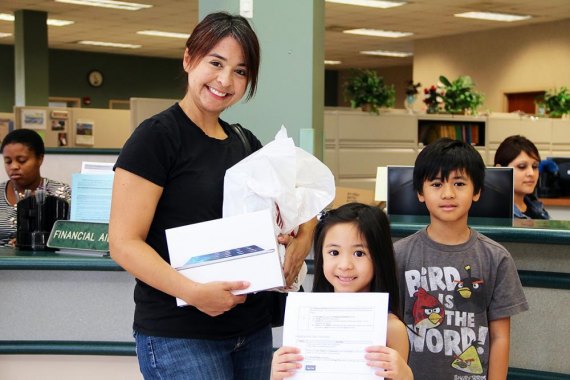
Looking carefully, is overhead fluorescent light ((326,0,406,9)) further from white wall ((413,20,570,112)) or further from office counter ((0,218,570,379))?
office counter ((0,218,570,379))

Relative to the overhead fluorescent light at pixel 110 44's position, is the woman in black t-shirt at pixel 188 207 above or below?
below

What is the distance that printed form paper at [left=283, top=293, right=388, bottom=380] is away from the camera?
158cm

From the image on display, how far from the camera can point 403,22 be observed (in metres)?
13.6

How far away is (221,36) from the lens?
172 centimetres

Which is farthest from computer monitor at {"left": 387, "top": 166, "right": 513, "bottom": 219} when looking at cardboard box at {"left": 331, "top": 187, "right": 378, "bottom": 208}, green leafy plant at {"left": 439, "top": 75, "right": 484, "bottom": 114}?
green leafy plant at {"left": 439, "top": 75, "right": 484, "bottom": 114}

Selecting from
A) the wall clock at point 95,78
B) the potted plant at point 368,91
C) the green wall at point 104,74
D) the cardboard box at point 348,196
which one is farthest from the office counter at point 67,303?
the wall clock at point 95,78

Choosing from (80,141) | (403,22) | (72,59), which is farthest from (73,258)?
(72,59)

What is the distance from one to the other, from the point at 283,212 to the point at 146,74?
719 inches

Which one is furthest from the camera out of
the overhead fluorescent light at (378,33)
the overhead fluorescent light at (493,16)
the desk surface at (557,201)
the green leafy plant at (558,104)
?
the overhead fluorescent light at (378,33)

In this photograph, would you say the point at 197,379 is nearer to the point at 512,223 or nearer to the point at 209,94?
the point at 209,94

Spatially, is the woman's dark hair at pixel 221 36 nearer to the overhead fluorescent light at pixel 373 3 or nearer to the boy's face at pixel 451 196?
the boy's face at pixel 451 196

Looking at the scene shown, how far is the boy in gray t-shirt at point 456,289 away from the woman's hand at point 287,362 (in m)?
0.65

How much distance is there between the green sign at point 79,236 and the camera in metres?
2.78

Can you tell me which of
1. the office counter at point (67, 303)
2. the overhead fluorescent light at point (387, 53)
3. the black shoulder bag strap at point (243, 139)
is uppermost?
the overhead fluorescent light at point (387, 53)
